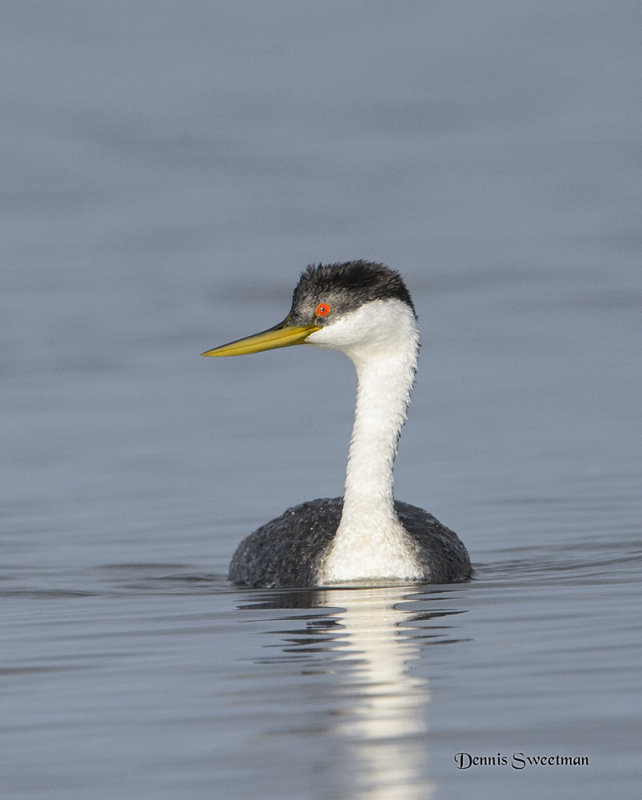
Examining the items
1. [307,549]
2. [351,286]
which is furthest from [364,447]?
[351,286]

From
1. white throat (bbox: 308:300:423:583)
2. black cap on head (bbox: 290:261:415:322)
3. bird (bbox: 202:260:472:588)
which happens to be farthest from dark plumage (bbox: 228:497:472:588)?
black cap on head (bbox: 290:261:415:322)

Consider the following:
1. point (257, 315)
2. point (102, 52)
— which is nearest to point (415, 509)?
point (257, 315)

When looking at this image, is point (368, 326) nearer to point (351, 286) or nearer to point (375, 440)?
point (351, 286)

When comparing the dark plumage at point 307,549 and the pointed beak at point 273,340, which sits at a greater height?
the pointed beak at point 273,340

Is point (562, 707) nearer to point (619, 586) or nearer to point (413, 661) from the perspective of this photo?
point (413, 661)

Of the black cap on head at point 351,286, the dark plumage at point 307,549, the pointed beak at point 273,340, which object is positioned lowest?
the dark plumage at point 307,549

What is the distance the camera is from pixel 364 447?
1154 centimetres

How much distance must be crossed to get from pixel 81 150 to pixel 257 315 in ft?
69.5

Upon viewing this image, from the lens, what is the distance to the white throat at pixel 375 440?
11164 millimetres

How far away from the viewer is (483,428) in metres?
17.2

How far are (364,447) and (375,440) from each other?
0.29 ft

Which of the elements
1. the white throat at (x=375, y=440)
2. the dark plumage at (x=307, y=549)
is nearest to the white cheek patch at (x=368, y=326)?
the white throat at (x=375, y=440)

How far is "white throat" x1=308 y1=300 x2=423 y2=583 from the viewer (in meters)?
11.2

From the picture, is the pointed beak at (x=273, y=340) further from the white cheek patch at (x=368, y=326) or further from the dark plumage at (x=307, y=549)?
the dark plumage at (x=307, y=549)
